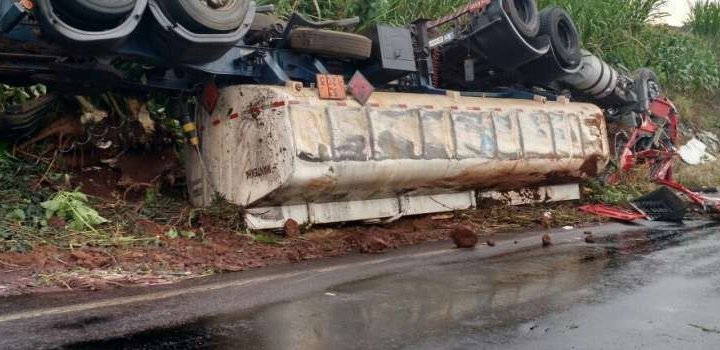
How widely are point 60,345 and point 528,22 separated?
670 cm

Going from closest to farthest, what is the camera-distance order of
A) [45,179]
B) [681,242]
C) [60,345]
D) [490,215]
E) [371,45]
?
[60,345]
[45,179]
[681,242]
[371,45]
[490,215]

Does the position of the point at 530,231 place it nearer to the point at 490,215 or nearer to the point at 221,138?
the point at 490,215

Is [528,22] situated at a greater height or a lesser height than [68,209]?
greater

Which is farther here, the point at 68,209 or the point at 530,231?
the point at 530,231

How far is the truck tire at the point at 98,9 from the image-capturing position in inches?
207

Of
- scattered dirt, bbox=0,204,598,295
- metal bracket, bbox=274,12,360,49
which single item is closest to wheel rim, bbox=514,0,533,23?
metal bracket, bbox=274,12,360,49

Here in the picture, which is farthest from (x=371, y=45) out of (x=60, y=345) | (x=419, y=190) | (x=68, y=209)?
(x=60, y=345)

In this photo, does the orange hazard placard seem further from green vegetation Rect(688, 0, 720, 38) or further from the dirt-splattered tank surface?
green vegetation Rect(688, 0, 720, 38)

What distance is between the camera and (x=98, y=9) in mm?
5301

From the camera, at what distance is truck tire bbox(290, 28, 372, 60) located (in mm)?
6902

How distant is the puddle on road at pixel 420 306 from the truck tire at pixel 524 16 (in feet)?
10.6

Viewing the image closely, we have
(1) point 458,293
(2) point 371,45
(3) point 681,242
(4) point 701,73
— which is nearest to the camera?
(1) point 458,293

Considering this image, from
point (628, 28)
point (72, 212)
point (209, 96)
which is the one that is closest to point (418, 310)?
point (72, 212)

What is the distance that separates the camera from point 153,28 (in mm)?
5832
